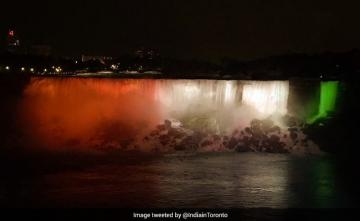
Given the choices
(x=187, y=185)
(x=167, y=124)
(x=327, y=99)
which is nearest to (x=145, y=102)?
(x=167, y=124)

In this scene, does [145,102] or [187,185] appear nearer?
[187,185]

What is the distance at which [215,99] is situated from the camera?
92.0ft

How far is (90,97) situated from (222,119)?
5.84 metres

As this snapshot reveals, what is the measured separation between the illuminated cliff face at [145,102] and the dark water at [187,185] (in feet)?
17.5

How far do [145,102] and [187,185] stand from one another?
11.7 m

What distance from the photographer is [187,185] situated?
54.7ft

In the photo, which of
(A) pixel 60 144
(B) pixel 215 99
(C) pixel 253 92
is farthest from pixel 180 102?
(A) pixel 60 144

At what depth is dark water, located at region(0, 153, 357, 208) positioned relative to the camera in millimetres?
14359

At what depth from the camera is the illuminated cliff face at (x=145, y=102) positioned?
2752 centimetres

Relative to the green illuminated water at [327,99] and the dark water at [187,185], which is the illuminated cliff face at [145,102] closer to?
the green illuminated water at [327,99]

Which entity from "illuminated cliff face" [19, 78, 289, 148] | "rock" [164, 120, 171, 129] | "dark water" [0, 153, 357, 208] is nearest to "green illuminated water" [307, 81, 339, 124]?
"illuminated cliff face" [19, 78, 289, 148]

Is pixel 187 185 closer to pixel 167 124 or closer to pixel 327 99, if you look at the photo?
pixel 167 124

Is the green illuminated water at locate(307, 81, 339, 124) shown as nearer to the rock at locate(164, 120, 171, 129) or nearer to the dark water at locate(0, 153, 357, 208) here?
the dark water at locate(0, 153, 357, 208)

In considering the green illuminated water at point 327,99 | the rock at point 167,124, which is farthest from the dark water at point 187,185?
the green illuminated water at point 327,99
